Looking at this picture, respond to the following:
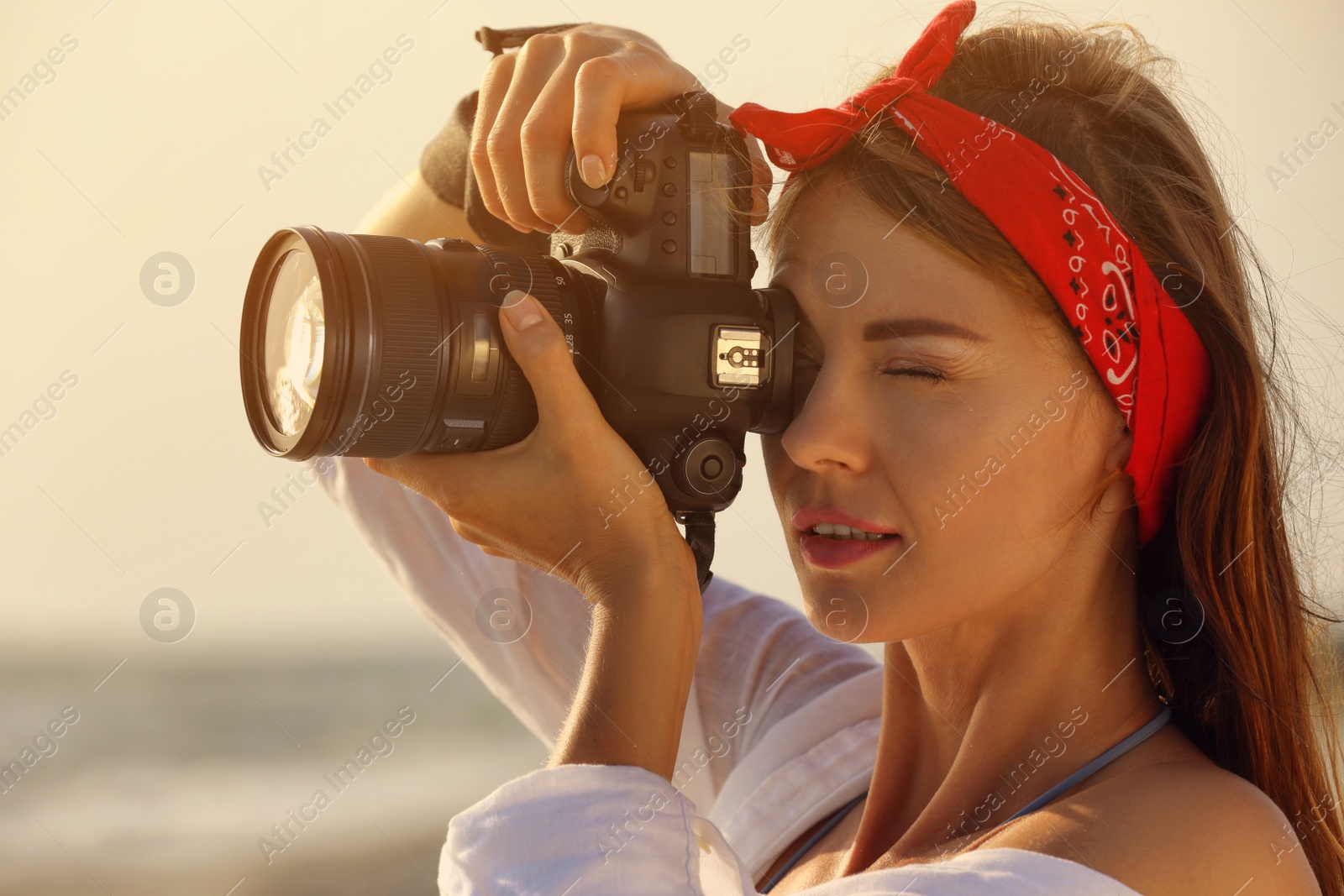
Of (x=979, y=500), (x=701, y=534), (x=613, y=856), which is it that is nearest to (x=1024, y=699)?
(x=979, y=500)

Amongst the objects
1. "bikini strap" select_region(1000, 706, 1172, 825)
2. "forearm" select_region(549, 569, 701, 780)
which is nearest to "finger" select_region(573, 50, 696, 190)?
"forearm" select_region(549, 569, 701, 780)

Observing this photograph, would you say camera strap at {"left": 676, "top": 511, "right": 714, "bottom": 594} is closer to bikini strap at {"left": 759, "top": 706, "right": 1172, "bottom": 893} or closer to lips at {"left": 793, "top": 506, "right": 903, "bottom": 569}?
lips at {"left": 793, "top": 506, "right": 903, "bottom": 569}

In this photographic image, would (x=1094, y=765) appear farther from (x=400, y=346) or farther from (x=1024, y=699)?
(x=400, y=346)

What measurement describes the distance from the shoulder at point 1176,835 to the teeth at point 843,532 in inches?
9.3

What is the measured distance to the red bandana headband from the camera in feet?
2.94

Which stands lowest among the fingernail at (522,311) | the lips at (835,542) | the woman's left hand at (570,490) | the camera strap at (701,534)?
the lips at (835,542)

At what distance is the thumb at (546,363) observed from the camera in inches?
34.4

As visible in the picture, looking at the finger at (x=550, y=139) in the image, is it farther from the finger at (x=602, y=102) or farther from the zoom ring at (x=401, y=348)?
the zoom ring at (x=401, y=348)

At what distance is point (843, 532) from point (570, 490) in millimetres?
223

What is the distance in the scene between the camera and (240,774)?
5465 millimetres

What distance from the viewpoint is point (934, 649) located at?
1049mm

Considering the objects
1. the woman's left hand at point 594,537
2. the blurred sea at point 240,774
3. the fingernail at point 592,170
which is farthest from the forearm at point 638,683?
the blurred sea at point 240,774

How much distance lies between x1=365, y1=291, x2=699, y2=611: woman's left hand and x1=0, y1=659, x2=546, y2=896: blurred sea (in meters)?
3.82

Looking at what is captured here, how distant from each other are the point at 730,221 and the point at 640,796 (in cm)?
47
